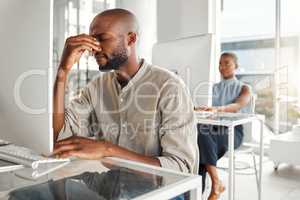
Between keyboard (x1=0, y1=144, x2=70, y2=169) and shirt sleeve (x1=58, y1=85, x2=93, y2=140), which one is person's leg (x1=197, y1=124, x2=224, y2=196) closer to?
shirt sleeve (x1=58, y1=85, x2=93, y2=140)

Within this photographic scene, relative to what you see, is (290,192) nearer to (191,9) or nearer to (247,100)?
(247,100)

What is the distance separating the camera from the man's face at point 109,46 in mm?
1174

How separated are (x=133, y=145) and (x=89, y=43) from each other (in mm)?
395

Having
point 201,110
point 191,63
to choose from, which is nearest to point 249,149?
point 201,110

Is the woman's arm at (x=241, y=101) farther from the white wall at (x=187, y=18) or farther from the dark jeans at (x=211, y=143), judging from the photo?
the white wall at (x=187, y=18)

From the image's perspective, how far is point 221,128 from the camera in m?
2.27

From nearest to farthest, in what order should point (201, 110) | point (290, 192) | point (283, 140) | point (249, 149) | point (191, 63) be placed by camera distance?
1. point (191, 63)
2. point (201, 110)
3. point (249, 149)
4. point (290, 192)
5. point (283, 140)

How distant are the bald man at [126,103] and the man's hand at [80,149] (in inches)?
3.7

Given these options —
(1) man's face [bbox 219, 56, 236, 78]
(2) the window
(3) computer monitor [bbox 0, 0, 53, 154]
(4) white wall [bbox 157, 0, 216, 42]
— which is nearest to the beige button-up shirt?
(3) computer monitor [bbox 0, 0, 53, 154]

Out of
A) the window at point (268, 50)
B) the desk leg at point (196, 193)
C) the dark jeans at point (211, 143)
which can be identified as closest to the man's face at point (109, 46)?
the desk leg at point (196, 193)

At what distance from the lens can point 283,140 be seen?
10.8 feet

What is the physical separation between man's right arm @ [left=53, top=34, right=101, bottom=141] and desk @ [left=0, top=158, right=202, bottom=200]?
0.27 metres

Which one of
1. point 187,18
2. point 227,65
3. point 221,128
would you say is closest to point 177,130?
point 221,128

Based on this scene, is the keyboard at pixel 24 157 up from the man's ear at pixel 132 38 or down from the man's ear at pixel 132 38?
down
